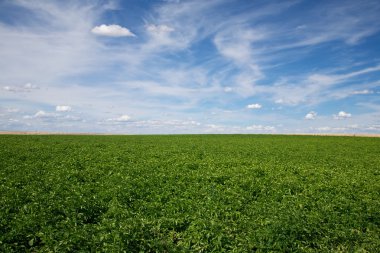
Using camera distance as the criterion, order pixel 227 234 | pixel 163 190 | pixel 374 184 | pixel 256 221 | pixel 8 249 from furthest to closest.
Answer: pixel 374 184, pixel 163 190, pixel 256 221, pixel 227 234, pixel 8 249

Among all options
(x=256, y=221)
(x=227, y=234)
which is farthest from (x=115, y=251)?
(x=256, y=221)

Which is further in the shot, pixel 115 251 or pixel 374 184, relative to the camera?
pixel 374 184

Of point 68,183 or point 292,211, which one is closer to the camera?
point 292,211

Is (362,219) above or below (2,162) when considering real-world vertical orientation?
below

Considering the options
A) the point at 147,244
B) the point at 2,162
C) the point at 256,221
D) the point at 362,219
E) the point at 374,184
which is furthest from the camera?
the point at 2,162

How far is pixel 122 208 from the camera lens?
48.3 feet

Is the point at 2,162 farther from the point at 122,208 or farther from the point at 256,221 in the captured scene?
the point at 256,221

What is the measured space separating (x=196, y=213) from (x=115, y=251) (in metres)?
4.72

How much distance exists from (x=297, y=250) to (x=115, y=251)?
6459 millimetres

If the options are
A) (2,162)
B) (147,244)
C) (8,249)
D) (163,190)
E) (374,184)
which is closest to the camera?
(8,249)

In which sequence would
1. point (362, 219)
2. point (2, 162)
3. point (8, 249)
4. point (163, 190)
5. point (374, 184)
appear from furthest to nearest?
point (2, 162), point (374, 184), point (163, 190), point (362, 219), point (8, 249)

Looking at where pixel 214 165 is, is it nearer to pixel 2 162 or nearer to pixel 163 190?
pixel 163 190

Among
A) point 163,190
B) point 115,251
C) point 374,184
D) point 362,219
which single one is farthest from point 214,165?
point 115,251

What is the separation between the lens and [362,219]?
14.7 metres
